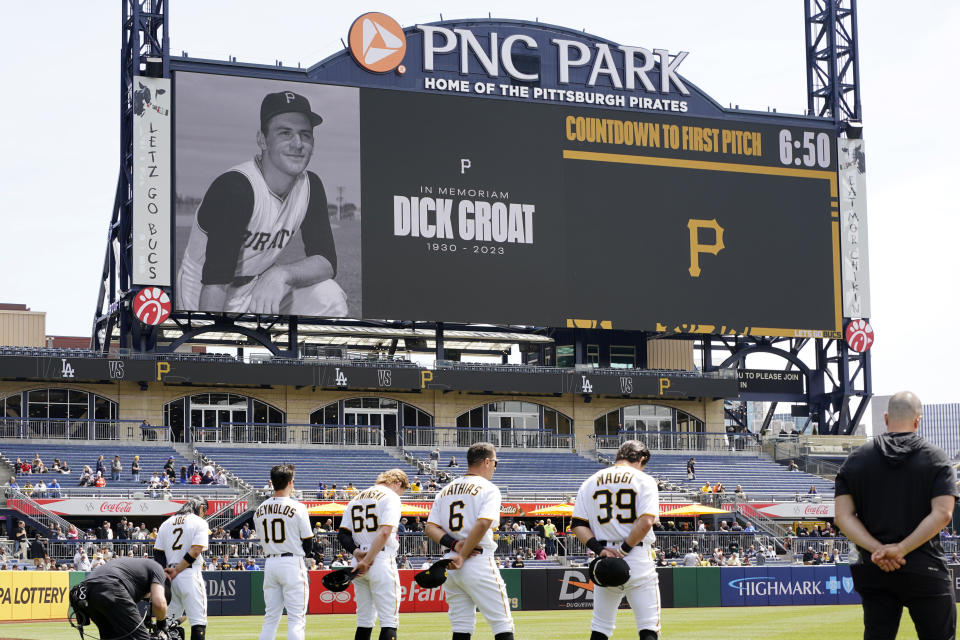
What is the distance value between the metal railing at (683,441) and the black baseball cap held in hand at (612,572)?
46734mm

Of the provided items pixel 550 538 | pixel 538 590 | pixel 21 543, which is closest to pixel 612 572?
pixel 538 590

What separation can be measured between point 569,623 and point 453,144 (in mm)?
30845

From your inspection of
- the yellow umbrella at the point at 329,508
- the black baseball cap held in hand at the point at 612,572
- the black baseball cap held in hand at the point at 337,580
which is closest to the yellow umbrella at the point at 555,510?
the yellow umbrella at the point at 329,508

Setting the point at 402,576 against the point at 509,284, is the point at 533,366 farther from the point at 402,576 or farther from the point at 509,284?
the point at 402,576

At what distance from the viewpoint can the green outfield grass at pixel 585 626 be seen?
68.2ft

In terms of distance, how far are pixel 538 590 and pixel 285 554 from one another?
18.1 m

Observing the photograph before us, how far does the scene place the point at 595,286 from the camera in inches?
2121

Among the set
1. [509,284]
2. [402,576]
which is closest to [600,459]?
[509,284]

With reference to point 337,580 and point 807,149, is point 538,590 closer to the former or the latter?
point 337,580

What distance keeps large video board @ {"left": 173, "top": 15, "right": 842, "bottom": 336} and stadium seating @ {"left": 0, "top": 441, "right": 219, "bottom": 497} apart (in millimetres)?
5479

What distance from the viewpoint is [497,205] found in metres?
52.9

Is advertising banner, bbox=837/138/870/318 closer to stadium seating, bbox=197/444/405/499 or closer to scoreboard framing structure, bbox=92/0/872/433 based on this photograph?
scoreboard framing structure, bbox=92/0/872/433

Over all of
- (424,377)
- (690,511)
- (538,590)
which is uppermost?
(424,377)

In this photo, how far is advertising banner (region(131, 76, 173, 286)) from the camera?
48.4 m
